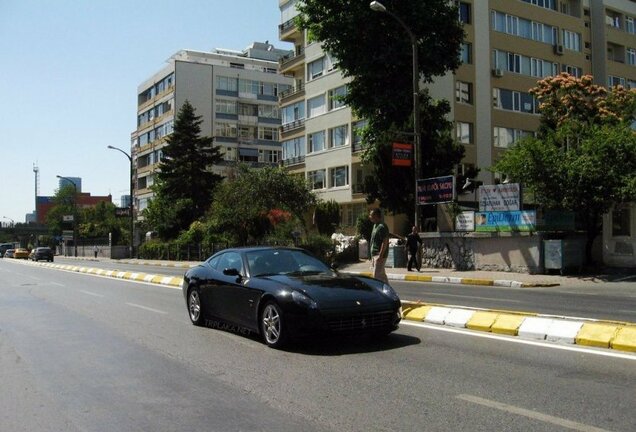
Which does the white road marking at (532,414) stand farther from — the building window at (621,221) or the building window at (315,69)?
the building window at (315,69)

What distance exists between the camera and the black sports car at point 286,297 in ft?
24.1

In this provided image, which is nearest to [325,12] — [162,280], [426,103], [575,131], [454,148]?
[426,103]

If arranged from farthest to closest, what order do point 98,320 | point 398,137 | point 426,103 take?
point 426,103 → point 398,137 → point 98,320

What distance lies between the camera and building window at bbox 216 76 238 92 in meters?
77.1

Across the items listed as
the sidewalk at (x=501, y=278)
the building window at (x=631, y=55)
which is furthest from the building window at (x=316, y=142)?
the building window at (x=631, y=55)

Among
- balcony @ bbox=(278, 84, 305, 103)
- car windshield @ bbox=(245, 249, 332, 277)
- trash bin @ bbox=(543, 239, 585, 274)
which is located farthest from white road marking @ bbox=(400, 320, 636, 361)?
balcony @ bbox=(278, 84, 305, 103)

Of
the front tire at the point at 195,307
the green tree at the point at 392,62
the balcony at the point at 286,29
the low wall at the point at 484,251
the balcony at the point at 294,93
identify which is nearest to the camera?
the front tire at the point at 195,307

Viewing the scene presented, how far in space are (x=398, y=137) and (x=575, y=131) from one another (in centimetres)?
835

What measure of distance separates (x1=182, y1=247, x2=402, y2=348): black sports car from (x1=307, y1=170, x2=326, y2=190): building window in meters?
37.4

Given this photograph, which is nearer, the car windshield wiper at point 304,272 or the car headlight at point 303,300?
the car headlight at point 303,300

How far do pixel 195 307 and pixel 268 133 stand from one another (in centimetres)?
7150

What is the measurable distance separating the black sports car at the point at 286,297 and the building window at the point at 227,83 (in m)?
70.2

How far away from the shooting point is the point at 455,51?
3064 cm

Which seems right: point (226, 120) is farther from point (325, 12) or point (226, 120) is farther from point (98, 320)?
point (98, 320)
